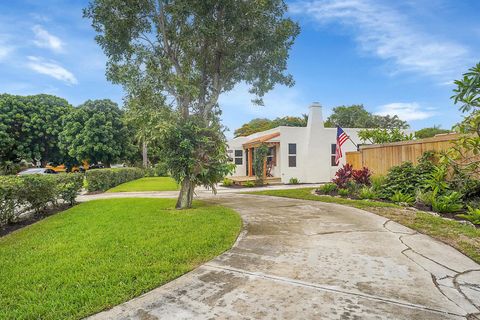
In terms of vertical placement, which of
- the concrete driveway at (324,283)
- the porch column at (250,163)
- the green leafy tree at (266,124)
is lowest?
the concrete driveway at (324,283)

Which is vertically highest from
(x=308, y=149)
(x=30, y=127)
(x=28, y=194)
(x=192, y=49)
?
(x=30, y=127)

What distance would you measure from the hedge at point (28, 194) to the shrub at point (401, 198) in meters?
9.65

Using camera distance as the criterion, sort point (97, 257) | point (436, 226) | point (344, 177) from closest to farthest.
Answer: point (97, 257)
point (436, 226)
point (344, 177)

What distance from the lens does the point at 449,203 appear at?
6621 millimetres

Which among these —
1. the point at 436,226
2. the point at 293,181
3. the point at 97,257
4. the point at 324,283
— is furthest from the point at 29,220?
the point at 293,181

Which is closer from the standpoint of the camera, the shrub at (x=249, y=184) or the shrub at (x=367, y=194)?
the shrub at (x=367, y=194)

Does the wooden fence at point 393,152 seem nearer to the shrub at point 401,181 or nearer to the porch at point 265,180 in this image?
the shrub at point 401,181

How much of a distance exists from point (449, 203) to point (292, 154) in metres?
11.0

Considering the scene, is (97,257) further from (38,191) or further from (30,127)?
(30,127)

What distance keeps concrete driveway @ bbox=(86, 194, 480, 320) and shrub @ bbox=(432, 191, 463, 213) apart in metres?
2.28

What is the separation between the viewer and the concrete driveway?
2457mm

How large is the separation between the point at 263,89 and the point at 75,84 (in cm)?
863

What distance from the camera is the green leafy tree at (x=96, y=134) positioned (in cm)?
2334

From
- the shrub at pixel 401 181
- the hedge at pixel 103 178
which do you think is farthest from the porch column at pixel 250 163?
the shrub at pixel 401 181
